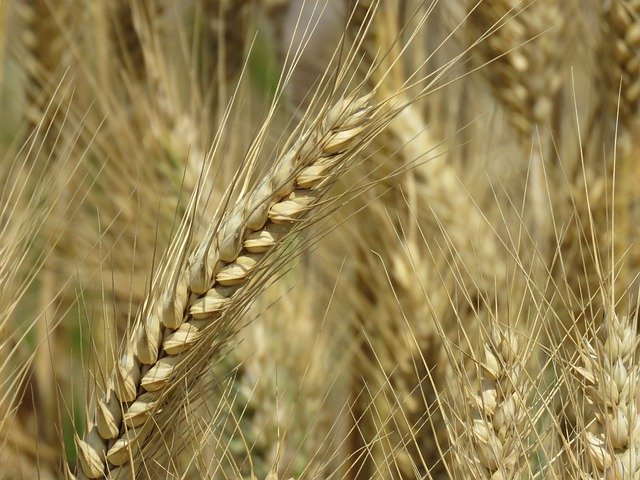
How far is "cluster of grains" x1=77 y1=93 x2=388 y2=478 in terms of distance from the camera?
0.83 meters

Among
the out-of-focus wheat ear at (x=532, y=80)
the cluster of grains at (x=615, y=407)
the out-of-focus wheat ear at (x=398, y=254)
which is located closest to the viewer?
the cluster of grains at (x=615, y=407)

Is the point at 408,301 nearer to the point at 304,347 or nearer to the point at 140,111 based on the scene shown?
the point at 304,347

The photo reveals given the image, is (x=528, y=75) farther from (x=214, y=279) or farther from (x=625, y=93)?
(x=214, y=279)

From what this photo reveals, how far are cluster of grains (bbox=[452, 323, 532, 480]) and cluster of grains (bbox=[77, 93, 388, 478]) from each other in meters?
0.21

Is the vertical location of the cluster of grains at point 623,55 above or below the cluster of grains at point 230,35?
below

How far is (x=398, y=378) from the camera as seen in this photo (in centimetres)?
137

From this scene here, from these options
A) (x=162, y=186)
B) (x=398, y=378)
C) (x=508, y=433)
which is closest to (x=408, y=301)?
(x=398, y=378)

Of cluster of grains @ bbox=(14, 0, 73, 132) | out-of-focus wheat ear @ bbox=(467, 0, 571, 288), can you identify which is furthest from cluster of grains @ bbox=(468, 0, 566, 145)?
cluster of grains @ bbox=(14, 0, 73, 132)

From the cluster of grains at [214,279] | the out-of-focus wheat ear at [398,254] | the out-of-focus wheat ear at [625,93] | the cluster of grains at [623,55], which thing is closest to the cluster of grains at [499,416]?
the cluster of grains at [214,279]

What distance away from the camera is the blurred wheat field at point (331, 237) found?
0.85 m

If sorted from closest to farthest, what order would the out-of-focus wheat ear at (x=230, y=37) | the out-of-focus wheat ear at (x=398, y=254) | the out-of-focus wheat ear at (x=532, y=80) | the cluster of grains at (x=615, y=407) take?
the cluster of grains at (x=615, y=407) < the out-of-focus wheat ear at (x=398, y=254) < the out-of-focus wheat ear at (x=532, y=80) < the out-of-focus wheat ear at (x=230, y=37)

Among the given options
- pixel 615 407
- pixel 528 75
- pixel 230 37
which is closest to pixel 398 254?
pixel 528 75

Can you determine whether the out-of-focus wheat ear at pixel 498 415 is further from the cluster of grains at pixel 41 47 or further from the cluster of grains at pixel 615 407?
the cluster of grains at pixel 41 47

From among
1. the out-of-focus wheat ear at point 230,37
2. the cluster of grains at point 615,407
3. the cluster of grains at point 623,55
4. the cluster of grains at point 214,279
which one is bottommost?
the cluster of grains at point 615,407
